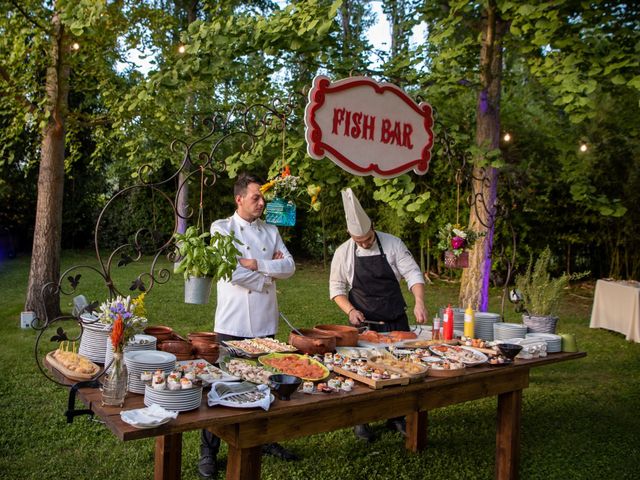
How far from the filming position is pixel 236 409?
2.08 metres

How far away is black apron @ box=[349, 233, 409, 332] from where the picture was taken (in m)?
4.00

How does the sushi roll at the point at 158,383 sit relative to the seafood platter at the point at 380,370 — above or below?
above

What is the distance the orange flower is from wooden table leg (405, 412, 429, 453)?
2411 mm

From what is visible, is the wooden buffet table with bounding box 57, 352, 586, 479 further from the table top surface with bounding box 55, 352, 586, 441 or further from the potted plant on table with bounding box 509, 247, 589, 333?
the potted plant on table with bounding box 509, 247, 589, 333

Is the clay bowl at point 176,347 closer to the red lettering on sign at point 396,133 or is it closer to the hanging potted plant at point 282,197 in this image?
the hanging potted plant at point 282,197

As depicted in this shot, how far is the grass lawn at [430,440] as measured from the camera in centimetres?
352

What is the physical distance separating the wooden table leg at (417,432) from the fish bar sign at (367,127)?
1.72m

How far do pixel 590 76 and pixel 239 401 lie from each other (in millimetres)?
4275

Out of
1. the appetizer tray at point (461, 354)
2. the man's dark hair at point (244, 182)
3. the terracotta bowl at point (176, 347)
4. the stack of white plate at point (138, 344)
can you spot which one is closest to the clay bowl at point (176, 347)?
the terracotta bowl at point (176, 347)

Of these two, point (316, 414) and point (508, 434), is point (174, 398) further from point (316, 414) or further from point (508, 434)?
point (508, 434)

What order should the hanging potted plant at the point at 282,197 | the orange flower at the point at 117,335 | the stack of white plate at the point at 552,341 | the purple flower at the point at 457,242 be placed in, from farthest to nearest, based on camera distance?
the purple flower at the point at 457,242 < the stack of white plate at the point at 552,341 < the hanging potted plant at the point at 282,197 < the orange flower at the point at 117,335

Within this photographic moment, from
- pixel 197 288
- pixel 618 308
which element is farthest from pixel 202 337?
pixel 618 308

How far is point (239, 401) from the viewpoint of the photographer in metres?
2.11

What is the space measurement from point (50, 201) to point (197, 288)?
493cm
